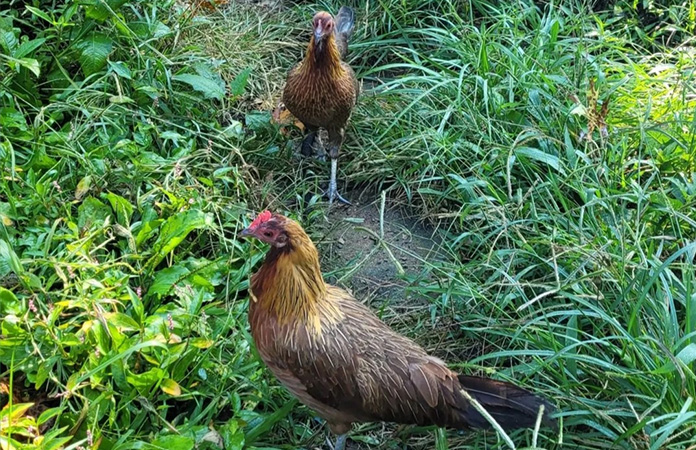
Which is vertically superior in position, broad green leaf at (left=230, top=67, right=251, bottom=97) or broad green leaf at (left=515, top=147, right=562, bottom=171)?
broad green leaf at (left=515, top=147, right=562, bottom=171)

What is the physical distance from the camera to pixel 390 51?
4574 mm

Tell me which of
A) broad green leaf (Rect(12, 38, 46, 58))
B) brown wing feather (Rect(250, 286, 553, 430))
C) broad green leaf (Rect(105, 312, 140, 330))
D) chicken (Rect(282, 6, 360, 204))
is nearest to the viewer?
brown wing feather (Rect(250, 286, 553, 430))

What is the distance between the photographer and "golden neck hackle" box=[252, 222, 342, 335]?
248cm

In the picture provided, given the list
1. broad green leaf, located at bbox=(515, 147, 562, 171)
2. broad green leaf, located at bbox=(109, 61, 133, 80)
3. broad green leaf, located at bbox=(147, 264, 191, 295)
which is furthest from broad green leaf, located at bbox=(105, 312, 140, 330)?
broad green leaf, located at bbox=(515, 147, 562, 171)

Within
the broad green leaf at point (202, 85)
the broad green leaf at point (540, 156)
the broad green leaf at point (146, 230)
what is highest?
the broad green leaf at point (540, 156)

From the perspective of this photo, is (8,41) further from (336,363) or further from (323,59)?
(336,363)

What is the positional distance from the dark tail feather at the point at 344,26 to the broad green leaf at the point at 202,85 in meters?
0.82

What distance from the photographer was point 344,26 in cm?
435

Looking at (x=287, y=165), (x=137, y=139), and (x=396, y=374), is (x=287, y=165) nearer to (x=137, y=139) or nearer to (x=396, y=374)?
(x=137, y=139)

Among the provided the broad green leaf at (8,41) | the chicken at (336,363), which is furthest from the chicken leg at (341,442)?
the broad green leaf at (8,41)

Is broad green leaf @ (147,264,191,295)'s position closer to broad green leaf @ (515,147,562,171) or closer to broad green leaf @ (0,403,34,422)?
broad green leaf @ (0,403,34,422)

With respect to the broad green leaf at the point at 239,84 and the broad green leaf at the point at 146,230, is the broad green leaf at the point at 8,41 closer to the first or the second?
the broad green leaf at the point at 239,84

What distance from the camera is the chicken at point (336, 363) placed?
8.00 feet

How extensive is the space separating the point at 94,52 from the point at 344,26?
151 cm
